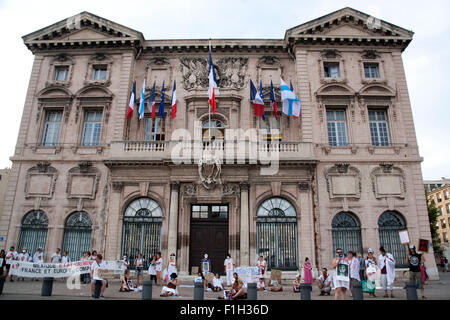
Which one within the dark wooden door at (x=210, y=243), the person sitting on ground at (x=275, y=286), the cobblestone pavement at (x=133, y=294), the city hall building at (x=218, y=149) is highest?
the city hall building at (x=218, y=149)

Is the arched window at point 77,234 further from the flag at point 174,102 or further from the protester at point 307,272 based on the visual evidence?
the protester at point 307,272

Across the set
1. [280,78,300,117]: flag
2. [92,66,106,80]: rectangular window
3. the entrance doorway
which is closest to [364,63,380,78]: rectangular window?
[280,78,300,117]: flag

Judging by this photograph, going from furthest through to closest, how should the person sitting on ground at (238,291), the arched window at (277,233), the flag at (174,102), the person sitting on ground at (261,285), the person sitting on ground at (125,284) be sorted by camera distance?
1. the flag at (174,102)
2. the arched window at (277,233)
3. the person sitting on ground at (261,285)
4. the person sitting on ground at (125,284)
5. the person sitting on ground at (238,291)

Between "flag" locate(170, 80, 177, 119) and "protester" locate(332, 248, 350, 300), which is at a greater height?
"flag" locate(170, 80, 177, 119)

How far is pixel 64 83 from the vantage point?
21078mm

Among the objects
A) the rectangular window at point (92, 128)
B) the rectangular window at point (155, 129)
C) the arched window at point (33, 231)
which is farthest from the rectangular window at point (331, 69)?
the arched window at point (33, 231)

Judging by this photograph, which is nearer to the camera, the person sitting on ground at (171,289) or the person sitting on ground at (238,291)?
the person sitting on ground at (238,291)

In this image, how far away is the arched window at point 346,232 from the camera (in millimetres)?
18047

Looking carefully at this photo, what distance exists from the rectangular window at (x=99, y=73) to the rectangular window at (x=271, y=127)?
1062cm

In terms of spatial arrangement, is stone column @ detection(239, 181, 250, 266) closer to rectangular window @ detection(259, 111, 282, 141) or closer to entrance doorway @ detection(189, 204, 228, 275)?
entrance doorway @ detection(189, 204, 228, 275)

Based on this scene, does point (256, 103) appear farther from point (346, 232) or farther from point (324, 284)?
point (324, 284)

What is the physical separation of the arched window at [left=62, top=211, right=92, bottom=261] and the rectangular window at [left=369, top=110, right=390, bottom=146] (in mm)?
17190

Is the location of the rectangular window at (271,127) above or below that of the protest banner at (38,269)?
above

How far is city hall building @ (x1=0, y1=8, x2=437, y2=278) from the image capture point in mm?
18047
